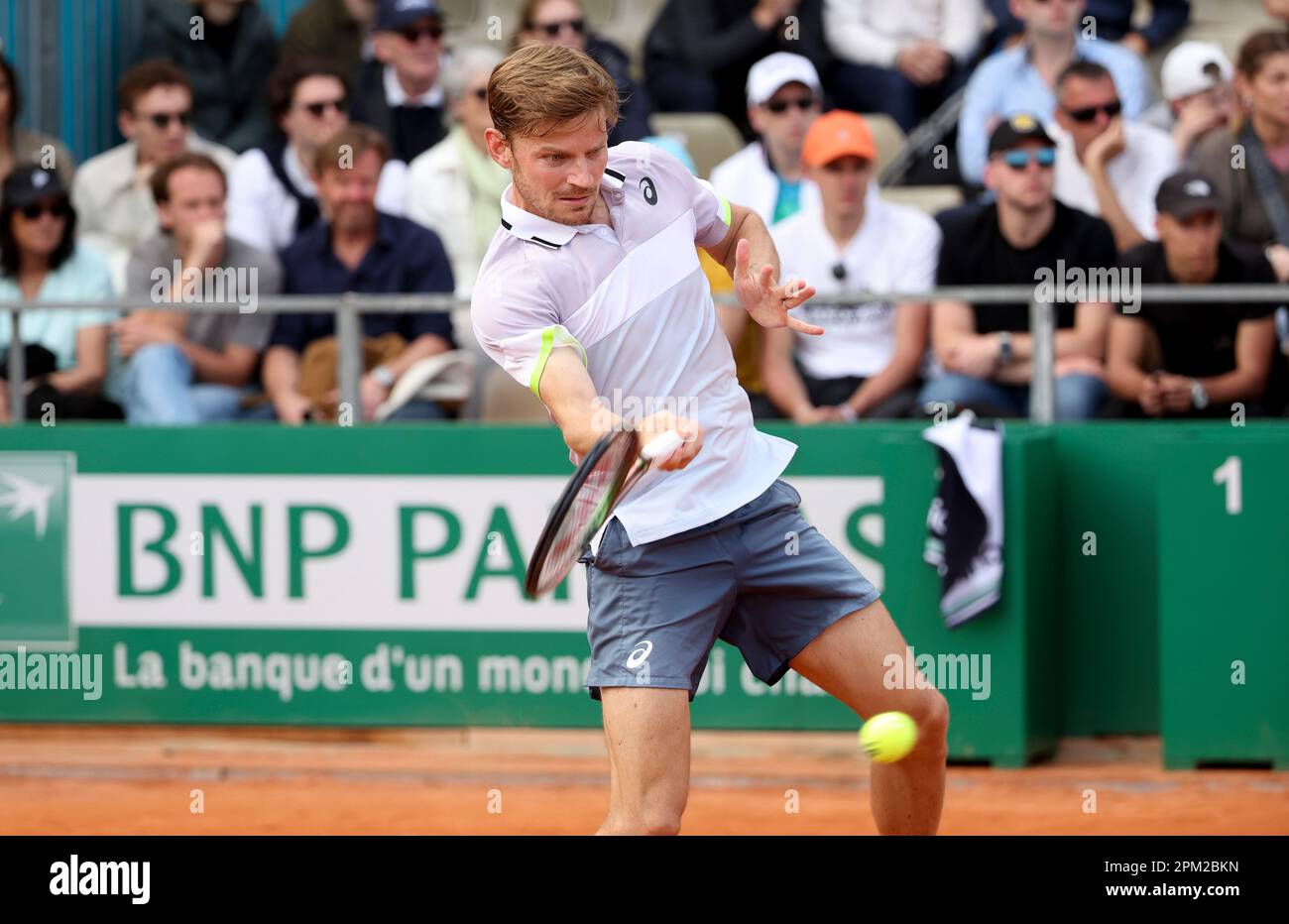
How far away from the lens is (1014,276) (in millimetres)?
8094

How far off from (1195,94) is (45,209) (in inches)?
201

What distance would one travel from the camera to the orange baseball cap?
834cm

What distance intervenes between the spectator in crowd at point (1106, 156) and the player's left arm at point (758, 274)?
13.5 ft

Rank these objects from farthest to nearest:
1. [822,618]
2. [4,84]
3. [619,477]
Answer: [4,84] < [822,618] < [619,477]

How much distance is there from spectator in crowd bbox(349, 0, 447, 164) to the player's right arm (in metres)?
5.90

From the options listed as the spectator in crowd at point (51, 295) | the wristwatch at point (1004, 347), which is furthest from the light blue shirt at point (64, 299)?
the wristwatch at point (1004, 347)

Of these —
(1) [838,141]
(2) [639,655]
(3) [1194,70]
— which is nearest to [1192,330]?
(1) [838,141]

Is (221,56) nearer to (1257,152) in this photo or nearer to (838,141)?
(838,141)

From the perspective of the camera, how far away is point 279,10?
11.9 metres

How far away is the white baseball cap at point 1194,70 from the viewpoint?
8930 millimetres

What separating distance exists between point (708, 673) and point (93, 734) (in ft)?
8.48

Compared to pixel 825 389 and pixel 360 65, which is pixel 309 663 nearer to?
pixel 825 389

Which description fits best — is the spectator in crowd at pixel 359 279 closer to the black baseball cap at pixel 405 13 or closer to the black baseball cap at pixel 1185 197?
the black baseball cap at pixel 405 13

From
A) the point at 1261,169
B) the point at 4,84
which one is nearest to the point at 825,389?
the point at 1261,169
